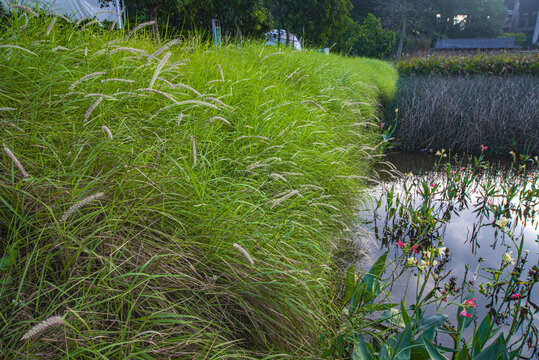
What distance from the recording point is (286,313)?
149 cm

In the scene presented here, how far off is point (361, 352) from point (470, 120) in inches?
223

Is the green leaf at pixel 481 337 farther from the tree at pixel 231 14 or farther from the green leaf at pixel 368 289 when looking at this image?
the tree at pixel 231 14

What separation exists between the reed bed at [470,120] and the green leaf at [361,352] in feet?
14.9

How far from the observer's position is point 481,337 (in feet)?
4.74

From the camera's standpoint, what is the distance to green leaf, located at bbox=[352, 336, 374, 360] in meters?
1.45

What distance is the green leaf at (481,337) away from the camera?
4.61ft

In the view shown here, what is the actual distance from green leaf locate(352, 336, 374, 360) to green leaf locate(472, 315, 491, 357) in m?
0.40

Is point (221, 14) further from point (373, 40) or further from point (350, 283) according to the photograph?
point (373, 40)

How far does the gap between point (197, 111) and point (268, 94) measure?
3.25 feet

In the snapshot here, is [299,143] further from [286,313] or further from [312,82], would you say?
[312,82]

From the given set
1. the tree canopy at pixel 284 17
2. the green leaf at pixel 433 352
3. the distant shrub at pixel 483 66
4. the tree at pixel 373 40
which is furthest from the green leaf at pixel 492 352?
the tree at pixel 373 40

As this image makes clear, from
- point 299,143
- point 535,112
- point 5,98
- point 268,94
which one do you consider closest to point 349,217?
point 299,143

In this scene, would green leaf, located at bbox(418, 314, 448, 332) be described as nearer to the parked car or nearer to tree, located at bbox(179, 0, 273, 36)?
the parked car

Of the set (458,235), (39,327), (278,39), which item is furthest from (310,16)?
(39,327)
